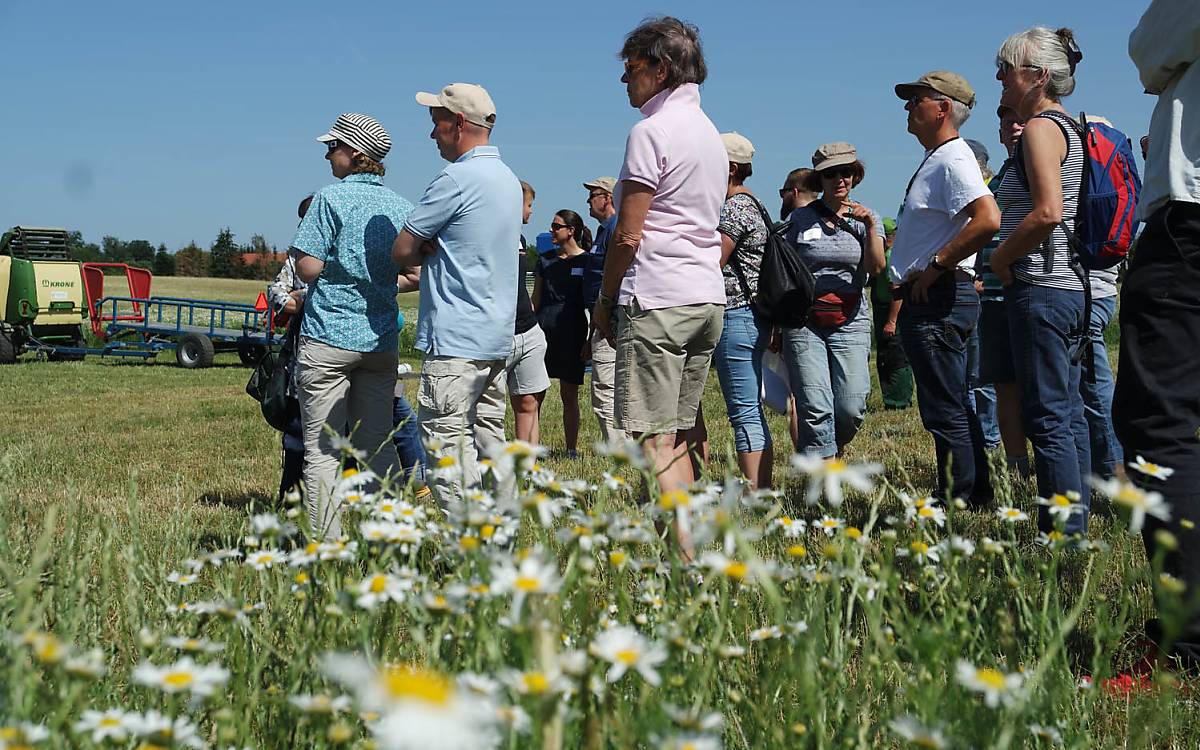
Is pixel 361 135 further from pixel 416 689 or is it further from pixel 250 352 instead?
pixel 250 352

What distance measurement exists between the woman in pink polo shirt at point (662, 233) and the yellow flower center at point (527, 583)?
225 cm

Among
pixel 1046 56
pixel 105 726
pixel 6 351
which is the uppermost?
pixel 1046 56

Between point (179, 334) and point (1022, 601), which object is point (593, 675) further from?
point (179, 334)

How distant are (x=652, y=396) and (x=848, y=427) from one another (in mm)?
2020

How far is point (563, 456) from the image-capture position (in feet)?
23.7

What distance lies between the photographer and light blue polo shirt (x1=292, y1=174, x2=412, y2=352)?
4.11 meters

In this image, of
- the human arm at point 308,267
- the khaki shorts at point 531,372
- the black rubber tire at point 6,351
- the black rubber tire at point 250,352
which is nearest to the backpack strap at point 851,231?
the khaki shorts at point 531,372

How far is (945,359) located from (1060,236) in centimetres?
93

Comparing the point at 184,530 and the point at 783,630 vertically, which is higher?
the point at 783,630

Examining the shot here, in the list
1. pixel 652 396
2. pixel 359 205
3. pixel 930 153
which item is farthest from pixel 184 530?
pixel 930 153

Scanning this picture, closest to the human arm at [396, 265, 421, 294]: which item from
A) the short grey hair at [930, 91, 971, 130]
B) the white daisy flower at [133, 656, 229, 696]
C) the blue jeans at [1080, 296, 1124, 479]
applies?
the short grey hair at [930, 91, 971, 130]

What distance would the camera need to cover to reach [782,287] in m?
4.63

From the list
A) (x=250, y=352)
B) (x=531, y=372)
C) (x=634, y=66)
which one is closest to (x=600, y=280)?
(x=531, y=372)

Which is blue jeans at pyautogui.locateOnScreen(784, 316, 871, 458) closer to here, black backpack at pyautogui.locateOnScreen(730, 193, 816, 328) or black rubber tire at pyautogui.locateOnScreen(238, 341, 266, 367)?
black backpack at pyautogui.locateOnScreen(730, 193, 816, 328)
